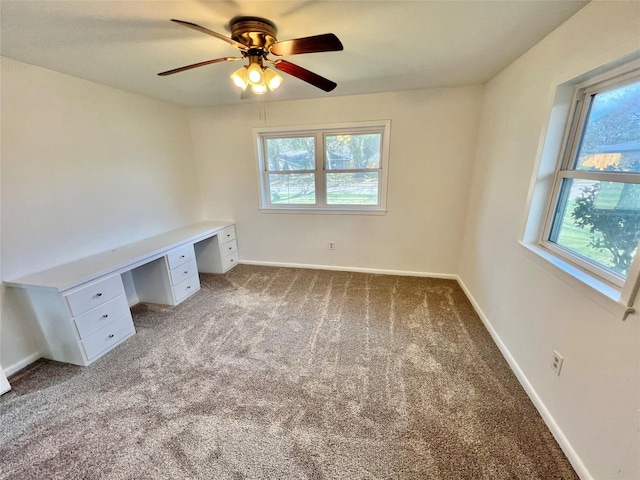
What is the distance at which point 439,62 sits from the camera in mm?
2158

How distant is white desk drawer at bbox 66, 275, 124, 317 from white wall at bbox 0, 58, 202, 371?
0.50m

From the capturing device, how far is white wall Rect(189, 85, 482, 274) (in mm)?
2973

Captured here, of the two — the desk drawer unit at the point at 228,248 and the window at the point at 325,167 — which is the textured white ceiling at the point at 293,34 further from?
the desk drawer unit at the point at 228,248

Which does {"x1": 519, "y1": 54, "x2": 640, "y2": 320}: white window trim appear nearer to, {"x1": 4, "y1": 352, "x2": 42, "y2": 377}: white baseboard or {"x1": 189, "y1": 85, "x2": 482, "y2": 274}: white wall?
{"x1": 189, "y1": 85, "x2": 482, "y2": 274}: white wall

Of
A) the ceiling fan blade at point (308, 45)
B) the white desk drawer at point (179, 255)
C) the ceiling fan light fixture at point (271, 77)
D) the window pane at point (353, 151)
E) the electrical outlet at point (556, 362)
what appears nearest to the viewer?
the ceiling fan blade at point (308, 45)

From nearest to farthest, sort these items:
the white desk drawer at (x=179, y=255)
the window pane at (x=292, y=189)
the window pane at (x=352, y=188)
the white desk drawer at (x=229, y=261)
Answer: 1. the white desk drawer at (x=179, y=255)
2. the window pane at (x=352, y=188)
3. the window pane at (x=292, y=189)
4. the white desk drawer at (x=229, y=261)

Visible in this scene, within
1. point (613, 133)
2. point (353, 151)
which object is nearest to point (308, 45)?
point (613, 133)

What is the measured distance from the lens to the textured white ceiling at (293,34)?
1.38 meters

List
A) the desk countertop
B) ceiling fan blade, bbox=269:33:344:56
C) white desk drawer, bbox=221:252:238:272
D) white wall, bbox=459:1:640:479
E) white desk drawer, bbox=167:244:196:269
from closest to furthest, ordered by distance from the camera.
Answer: white wall, bbox=459:1:640:479
ceiling fan blade, bbox=269:33:344:56
the desk countertop
white desk drawer, bbox=167:244:196:269
white desk drawer, bbox=221:252:238:272

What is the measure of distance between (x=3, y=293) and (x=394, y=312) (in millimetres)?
3225

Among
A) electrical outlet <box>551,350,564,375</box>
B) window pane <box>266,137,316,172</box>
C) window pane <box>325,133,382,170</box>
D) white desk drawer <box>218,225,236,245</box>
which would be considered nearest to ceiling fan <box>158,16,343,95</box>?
window pane <box>325,133,382,170</box>

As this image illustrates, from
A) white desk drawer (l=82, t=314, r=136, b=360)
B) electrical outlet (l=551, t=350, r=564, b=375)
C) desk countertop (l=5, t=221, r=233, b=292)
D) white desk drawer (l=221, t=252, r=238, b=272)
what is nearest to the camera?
electrical outlet (l=551, t=350, r=564, b=375)

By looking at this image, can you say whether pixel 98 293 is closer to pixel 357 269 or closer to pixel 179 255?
pixel 179 255

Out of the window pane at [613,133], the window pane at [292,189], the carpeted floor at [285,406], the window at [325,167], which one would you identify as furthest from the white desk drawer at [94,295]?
the window pane at [613,133]
